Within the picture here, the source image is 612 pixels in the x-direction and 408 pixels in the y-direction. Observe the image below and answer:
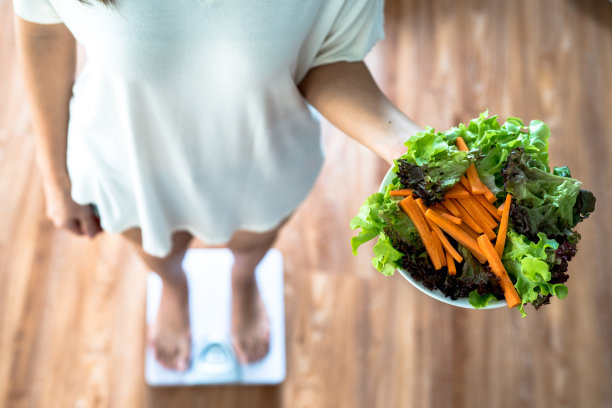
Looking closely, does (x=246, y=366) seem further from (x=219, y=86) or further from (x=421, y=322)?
(x=219, y=86)

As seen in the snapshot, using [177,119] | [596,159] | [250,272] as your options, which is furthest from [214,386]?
[596,159]

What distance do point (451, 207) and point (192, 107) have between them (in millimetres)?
440

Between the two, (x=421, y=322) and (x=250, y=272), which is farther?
(x=421, y=322)

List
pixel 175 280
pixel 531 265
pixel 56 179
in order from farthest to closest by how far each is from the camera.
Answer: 1. pixel 175 280
2. pixel 56 179
3. pixel 531 265

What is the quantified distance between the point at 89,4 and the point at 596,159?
1902 millimetres

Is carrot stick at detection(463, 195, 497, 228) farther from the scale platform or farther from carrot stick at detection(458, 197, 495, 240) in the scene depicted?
the scale platform

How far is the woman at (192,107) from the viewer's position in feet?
2.72

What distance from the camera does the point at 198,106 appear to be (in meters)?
0.99

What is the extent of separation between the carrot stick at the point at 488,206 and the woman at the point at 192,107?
0.13m

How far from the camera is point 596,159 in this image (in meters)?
2.16

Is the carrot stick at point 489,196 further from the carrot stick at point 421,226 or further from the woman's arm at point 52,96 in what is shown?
the woman's arm at point 52,96

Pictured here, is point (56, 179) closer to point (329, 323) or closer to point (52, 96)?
point (52, 96)

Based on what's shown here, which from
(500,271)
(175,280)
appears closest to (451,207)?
(500,271)

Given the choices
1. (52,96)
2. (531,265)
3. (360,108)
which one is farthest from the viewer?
(52,96)
